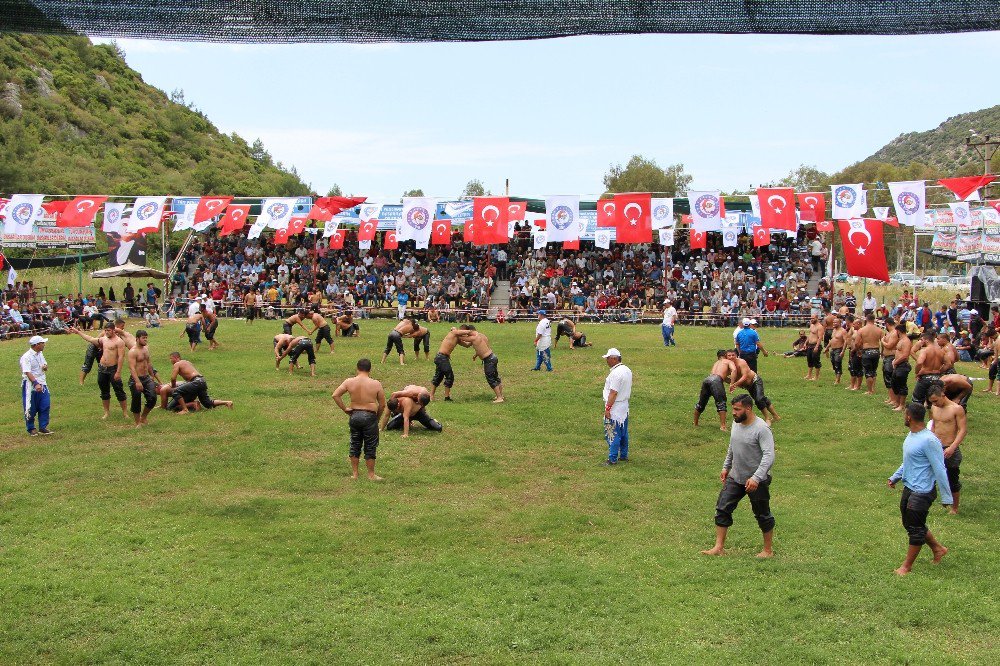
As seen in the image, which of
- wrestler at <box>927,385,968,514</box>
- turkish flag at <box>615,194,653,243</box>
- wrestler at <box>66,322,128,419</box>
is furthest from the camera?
turkish flag at <box>615,194,653,243</box>

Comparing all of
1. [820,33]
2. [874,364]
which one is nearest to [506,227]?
[874,364]

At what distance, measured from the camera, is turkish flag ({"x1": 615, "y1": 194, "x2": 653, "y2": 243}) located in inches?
1476

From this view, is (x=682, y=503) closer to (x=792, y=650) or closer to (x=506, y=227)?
(x=792, y=650)

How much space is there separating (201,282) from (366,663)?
38530 mm

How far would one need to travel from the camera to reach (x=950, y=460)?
1063 cm

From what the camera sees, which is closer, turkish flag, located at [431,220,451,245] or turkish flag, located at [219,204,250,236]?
turkish flag, located at [431,220,451,245]

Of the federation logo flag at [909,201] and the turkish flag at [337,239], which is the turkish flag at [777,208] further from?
the turkish flag at [337,239]

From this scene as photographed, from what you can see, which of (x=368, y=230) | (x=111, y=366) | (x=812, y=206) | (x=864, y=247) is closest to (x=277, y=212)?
(x=368, y=230)

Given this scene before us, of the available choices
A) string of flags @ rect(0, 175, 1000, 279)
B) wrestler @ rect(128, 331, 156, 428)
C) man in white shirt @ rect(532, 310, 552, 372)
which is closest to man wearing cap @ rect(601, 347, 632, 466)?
wrestler @ rect(128, 331, 156, 428)

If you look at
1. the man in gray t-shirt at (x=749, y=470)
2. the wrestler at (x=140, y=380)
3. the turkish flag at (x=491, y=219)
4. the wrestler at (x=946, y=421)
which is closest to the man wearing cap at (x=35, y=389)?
the wrestler at (x=140, y=380)

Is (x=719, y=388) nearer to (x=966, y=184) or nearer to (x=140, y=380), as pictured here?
(x=140, y=380)

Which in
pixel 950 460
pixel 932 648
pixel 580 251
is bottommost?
pixel 932 648

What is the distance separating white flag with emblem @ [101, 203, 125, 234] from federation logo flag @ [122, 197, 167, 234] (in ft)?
1.73

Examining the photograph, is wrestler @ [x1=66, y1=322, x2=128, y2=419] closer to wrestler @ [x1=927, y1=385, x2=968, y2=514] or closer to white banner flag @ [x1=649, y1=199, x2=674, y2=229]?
wrestler @ [x1=927, y1=385, x2=968, y2=514]
